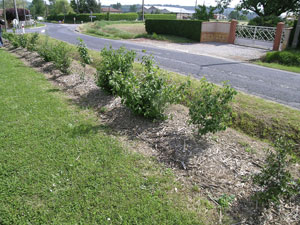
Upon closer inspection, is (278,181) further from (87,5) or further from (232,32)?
(87,5)

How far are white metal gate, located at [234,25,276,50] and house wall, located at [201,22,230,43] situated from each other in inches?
44.0

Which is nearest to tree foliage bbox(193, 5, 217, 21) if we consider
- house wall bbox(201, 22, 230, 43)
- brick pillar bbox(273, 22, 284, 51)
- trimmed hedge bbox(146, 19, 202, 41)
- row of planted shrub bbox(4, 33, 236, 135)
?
trimmed hedge bbox(146, 19, 202, 41)

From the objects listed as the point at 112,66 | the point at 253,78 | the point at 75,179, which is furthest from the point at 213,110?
the point at 253,78

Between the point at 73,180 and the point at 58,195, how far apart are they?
294 millimetres

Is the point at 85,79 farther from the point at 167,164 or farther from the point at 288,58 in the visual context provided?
the point at 288,58

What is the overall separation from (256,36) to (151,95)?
1747cm

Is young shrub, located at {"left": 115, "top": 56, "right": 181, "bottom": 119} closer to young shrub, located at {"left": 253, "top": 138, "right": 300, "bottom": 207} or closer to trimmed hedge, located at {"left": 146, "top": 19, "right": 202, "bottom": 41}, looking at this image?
young shrub, located at {"left": 253, "top": 138, "right": 300, "bottom": 207}

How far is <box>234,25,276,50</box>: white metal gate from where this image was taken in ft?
57.9

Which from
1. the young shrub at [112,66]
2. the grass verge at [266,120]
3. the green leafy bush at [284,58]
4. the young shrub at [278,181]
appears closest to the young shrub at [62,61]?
the young shrub at [112,66]

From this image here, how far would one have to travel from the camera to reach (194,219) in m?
2.77

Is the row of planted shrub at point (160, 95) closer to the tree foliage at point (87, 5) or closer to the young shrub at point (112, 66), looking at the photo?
the young shrub at point (112, 66)

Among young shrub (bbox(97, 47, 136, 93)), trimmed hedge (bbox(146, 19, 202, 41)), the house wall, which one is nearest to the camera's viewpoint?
young shrub (bbox(97, 47, 136, 93))

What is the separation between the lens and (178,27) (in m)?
23.3

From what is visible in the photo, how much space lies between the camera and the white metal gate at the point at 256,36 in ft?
57.9
